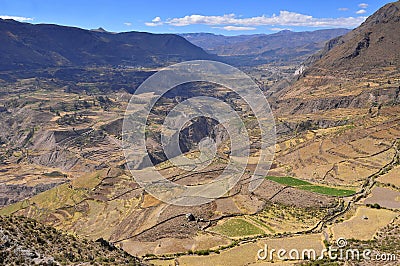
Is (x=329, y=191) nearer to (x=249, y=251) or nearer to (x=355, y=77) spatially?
(x=249, y=251)

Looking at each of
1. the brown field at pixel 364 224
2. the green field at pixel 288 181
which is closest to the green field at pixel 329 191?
the green field at pixel 288 181

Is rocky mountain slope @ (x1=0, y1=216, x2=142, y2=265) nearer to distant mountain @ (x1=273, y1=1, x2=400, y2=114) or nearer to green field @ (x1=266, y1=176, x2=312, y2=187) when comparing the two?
green field @ (x1=266, y1=176, x2=312, y2=187)

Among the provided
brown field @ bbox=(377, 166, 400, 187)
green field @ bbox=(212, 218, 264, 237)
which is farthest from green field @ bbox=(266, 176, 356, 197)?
green field @ bbox=(212, 218, 264, 237)

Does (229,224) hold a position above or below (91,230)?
above

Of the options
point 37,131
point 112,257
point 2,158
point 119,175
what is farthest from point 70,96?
point 112,257

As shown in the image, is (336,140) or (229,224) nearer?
(229,224)

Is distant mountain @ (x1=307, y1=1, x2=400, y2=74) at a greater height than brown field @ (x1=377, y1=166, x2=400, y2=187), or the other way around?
distant mountain @ (x1=307, y1=1, x2=400, y2=74)

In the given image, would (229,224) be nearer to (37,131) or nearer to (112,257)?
(112,257)
